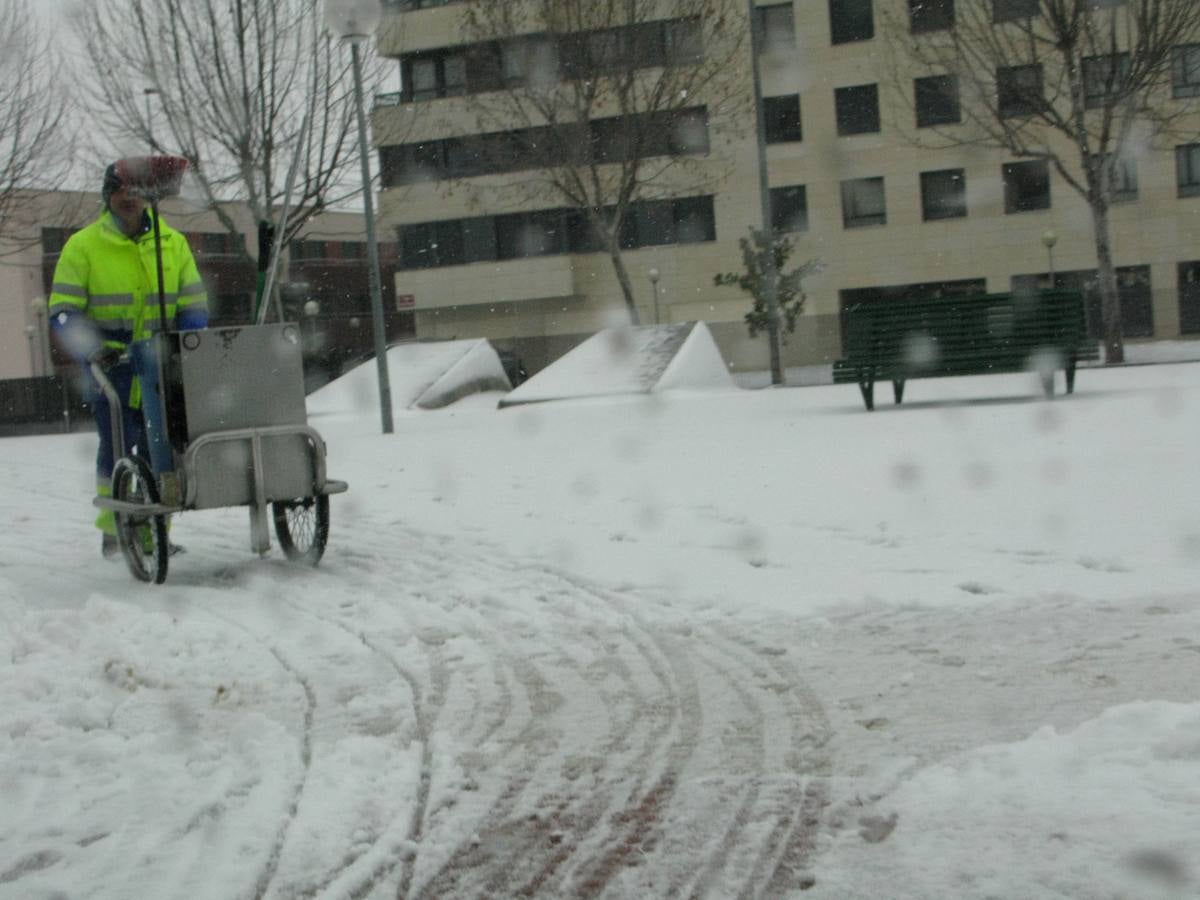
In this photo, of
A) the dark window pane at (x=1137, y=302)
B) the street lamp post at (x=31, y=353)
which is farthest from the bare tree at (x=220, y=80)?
the street lamp post at (x=31, y=353)

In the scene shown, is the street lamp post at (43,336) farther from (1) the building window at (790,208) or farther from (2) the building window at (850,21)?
(2) the building window at (850,21)

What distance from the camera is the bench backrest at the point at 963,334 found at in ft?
53.6

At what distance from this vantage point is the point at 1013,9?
1359 inches

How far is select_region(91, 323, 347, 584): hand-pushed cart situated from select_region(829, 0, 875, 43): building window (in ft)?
144

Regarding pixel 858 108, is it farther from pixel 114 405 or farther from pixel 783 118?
pixel 114 405

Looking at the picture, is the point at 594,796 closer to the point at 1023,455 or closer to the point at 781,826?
the point at 781,826

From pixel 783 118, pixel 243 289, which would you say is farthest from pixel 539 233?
pixel 243 289

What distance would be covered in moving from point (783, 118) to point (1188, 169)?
1180cm

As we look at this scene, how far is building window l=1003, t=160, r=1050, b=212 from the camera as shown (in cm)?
4772

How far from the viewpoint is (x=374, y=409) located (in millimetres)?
25938

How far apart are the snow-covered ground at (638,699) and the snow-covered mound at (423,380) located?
17089 millimetres

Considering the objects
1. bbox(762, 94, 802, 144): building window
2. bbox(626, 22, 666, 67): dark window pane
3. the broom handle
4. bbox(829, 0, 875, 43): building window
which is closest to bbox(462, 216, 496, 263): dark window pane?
bbox(762, 94, 802, 144): building window

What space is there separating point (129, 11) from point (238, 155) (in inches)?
129

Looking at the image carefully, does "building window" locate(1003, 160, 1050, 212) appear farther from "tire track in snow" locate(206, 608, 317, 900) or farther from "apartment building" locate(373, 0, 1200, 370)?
"tire track in snow" locate(206, 608, 317, 900)
